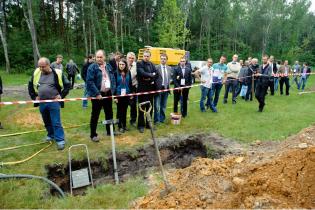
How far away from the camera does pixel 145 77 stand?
7.42m

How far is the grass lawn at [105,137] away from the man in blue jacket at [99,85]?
66cm

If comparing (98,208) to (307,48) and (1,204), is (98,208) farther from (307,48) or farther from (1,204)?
(307,48)

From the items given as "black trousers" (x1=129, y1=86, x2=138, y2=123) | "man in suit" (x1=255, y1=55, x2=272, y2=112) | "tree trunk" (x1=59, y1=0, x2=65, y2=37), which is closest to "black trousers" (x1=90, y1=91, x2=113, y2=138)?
"black trousers" (x1=129, y1=86, x2=138, y2=123)

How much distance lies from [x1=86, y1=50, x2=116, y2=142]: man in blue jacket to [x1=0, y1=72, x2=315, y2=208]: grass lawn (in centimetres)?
66

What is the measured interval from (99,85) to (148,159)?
1.96m

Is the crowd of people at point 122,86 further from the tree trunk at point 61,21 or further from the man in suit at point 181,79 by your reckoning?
the tree trunk at point 61,21

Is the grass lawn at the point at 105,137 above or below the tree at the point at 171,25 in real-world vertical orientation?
below

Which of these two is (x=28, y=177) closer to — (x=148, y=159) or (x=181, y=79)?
(x=148, y=159)

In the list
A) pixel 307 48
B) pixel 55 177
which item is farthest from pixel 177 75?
pixel 307 48

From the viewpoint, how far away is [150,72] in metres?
7.43

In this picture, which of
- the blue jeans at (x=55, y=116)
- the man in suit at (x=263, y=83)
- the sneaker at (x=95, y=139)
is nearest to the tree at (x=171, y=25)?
the man in suit at (x=263, y=83)

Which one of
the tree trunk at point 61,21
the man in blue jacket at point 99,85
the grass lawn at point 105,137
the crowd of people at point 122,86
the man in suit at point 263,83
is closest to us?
the grass lawn at point 105,137

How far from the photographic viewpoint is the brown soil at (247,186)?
3.55m

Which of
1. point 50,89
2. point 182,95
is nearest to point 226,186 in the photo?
point 50,89
